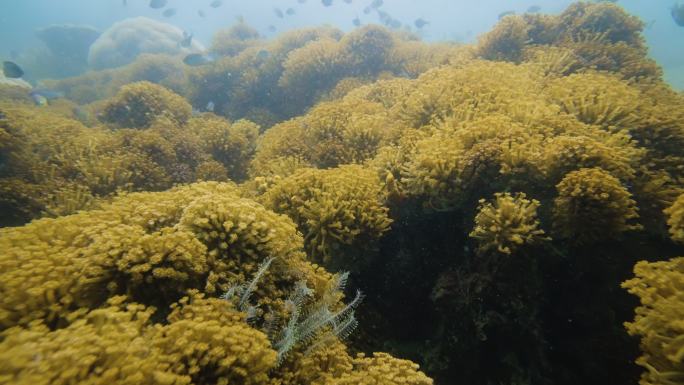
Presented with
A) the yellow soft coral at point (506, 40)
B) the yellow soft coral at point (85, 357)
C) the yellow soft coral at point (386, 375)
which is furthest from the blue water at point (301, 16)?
the yellow soft coral at point (85, 357)

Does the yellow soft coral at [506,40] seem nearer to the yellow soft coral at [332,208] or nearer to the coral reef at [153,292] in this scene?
the yellow soft coral at [332,208]

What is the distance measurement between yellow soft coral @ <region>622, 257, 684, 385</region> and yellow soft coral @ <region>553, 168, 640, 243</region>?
0.57 meters

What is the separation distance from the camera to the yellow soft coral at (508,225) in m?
3.27

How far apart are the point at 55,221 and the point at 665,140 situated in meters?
6.27

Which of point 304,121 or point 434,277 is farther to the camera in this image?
point 304,121

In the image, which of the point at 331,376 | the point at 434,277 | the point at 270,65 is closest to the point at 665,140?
the point at 434,277

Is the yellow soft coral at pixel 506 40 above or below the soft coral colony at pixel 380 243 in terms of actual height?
above

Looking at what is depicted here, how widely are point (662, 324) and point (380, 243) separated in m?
2.62

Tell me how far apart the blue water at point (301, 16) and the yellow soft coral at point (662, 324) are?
93.5 feet

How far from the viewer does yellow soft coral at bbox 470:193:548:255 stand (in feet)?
10.7

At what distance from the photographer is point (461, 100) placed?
16.6 feet

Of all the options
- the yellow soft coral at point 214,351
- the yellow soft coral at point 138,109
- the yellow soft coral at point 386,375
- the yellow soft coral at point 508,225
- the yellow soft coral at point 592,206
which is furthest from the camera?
the yellow soft coral at point 138,109

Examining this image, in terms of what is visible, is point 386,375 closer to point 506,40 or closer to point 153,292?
point 153,292

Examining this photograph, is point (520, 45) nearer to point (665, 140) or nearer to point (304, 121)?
point (665, 140)
